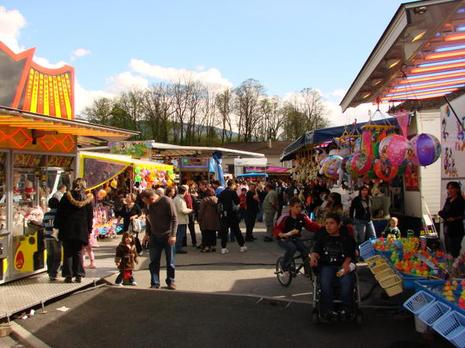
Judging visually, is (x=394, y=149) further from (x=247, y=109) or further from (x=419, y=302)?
(x=247, y=109)

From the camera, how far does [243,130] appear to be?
66625 mm

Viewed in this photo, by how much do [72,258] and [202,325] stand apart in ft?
9.62

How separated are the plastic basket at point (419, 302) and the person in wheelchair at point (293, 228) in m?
2.71

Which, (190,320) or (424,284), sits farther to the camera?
(190,320)

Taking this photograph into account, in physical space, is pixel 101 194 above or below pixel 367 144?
below

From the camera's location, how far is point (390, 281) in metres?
5.18

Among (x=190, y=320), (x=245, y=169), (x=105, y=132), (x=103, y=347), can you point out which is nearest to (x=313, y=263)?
(x=190, y=320)

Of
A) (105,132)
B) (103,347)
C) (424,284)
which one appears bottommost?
(103,347)

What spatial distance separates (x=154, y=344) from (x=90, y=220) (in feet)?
10.4

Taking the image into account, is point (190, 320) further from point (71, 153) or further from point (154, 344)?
point (71, 153)

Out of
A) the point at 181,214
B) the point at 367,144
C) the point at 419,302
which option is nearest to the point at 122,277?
the point at 181,214

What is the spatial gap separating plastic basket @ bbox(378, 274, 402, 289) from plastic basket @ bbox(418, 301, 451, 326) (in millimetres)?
770

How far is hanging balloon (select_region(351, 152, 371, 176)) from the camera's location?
7883mm

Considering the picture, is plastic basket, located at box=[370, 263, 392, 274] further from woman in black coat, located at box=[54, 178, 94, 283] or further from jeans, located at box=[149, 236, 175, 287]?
woman in black coat, located at box=[54, 178, 94, 283]
